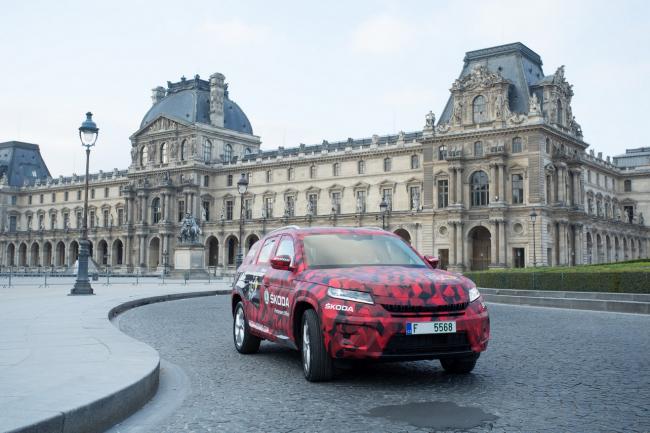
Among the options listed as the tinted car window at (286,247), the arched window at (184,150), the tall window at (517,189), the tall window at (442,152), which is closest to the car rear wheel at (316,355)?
the tinted car window at (286,247)

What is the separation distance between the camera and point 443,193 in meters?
63.5

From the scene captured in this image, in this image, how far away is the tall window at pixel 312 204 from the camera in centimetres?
7625

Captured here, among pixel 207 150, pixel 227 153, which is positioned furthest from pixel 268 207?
pixel 227 153

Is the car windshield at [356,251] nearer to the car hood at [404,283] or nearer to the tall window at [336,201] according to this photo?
the car hood at [404,283]

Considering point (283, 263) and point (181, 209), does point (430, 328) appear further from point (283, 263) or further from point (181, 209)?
point (181, 209)

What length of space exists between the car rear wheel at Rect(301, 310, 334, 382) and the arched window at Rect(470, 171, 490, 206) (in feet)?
178

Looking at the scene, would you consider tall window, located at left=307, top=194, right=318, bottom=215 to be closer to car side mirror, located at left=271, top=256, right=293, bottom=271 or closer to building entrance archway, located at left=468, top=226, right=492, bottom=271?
building entrance archway, located at left=468, top=226, right=492, bottom=271

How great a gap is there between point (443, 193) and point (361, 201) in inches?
463

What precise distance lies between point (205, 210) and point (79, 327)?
7336 centimetres

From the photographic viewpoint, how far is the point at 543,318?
1833cm

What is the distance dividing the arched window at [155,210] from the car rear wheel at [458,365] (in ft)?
266

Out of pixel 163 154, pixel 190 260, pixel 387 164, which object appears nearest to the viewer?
pixel 190 260

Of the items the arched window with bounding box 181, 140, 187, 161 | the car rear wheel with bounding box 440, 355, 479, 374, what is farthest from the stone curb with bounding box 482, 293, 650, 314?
the arched window with bounding box 181, 140, 187, 161

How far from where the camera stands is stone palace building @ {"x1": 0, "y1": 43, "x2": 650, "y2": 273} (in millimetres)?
59438
